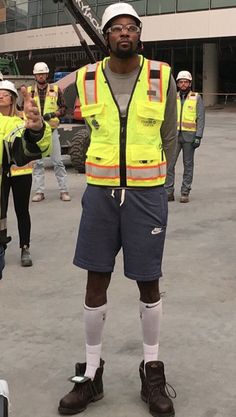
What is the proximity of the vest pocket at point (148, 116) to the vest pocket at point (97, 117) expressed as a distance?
0.18 metres

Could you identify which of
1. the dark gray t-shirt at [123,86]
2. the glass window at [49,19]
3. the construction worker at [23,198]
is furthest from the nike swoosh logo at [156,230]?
the glass window at [49,19]

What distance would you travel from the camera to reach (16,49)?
40.3 meters

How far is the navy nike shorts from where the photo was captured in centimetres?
302

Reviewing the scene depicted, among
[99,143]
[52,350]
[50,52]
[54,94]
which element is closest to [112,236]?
[99,143]

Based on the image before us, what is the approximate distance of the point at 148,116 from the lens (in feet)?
9.73

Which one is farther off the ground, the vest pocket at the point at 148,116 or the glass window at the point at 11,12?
the glass window at the point at 11,12

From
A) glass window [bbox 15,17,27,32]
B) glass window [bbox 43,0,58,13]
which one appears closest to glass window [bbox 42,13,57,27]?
glass window [bbox 43,0,58,13]

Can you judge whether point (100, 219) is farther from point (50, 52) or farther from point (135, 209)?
point (50, 52)

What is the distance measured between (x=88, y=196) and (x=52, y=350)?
4.02 ft

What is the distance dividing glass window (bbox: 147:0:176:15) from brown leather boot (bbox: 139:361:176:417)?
29.7m

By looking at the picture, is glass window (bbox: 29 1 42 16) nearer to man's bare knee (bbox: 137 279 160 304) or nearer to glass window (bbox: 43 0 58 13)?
glass window (bbox: 43 0 58 13)

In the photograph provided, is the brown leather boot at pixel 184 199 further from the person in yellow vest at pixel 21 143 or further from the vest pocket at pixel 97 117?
the person in yellow vest at pixel 21 143

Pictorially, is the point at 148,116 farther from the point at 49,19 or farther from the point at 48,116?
the point at 49,19

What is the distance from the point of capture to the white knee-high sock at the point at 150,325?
3.17m
